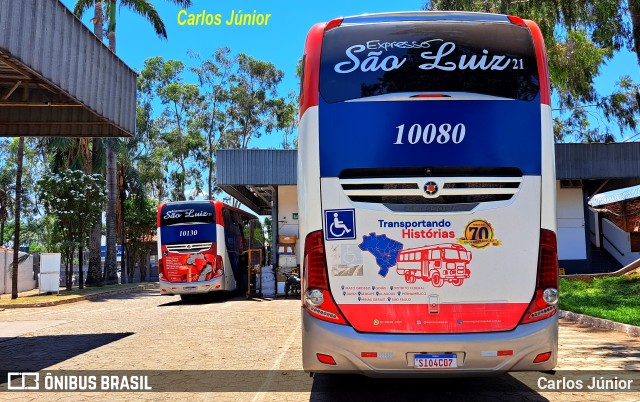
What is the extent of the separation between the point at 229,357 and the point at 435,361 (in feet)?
14.9

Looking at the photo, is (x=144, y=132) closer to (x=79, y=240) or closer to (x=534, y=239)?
(x=79, y=240)

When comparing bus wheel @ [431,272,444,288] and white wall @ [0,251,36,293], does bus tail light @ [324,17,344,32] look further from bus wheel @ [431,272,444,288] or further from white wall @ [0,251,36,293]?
white wall @ [0,251,36,293]

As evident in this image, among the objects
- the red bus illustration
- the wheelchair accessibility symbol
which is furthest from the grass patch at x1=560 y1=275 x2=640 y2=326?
the wheelchair accessibility symbol

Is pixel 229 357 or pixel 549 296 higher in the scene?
pixel 549 296

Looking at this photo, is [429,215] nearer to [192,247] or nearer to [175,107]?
[192,247]

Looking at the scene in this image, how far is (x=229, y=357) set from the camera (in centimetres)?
859

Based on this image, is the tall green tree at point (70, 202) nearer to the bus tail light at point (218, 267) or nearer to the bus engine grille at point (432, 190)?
the bus tail light at point (218, 267)

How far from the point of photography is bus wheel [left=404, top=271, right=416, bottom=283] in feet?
16.4

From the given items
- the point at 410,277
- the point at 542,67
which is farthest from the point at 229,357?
the point at 542,67

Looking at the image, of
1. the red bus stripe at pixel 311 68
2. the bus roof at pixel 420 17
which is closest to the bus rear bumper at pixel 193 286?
the red bus stripe at pixel 311 68

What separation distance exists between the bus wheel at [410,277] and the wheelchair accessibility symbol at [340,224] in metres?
0.56

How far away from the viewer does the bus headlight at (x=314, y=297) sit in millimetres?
5031

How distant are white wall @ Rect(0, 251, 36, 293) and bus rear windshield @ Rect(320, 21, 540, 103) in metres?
26.9

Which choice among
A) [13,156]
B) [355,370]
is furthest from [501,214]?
[13,156]
